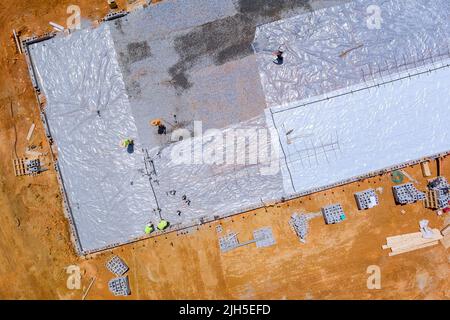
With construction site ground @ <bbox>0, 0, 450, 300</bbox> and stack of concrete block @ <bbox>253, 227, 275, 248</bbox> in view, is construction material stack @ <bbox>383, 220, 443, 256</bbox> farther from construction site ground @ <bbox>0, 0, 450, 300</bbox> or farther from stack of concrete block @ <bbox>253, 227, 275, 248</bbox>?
stack of concrete block @ <bbox>253, 227, 275, 248</bbox>

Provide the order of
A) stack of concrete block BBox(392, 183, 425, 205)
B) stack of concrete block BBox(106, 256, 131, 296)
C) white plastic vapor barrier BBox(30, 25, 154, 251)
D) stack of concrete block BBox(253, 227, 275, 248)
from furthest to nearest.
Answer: white plastic vapor barrier BBox(30, 25, 154, 251), stack of concrete block BBox(106, 256, 131, 296), stack of concrete block BBox(253, 227, 275, 248), stack of concrete block BBox(392, 183, 425, 205)

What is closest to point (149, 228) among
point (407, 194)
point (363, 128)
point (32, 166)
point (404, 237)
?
point (32, 166)

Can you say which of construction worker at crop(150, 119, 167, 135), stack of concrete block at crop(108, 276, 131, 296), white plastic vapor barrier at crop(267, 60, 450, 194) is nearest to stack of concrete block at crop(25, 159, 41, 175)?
construction worker at crop(150, 119, 167, 135)

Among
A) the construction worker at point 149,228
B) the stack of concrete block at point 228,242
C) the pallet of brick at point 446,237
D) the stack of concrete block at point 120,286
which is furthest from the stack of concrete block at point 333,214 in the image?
the stack of concrete block at point 120,286

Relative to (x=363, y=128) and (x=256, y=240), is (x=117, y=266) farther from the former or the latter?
(x=363, y=128)

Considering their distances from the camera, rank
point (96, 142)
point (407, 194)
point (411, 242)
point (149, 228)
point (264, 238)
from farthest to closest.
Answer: point (96, 142) → point (149, 228) → point (264, 238) → point (411, 242) → point (407, 194)

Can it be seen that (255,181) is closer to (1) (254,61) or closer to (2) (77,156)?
(1) (254,61)

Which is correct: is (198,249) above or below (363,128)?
below
